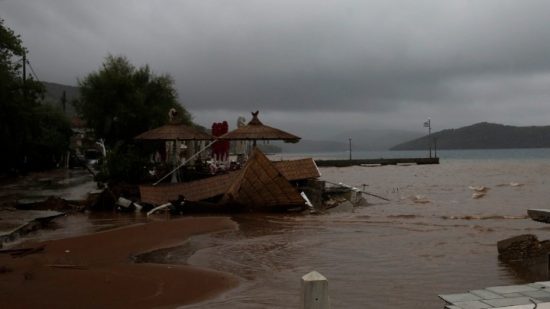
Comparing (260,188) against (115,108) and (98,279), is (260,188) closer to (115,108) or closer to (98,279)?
(98,279)

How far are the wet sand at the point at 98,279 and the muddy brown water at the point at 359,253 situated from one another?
0.52 meters

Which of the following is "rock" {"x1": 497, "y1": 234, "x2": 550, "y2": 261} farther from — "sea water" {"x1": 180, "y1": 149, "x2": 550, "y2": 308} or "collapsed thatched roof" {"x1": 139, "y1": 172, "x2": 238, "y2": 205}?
"collapsed thatched roof" {"x1": 139, "y1": 172, "x2": 238, "y2": 205}

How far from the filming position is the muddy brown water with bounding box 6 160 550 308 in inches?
305

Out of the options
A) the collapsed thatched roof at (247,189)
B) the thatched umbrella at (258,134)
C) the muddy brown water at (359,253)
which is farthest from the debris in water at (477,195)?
the collapsed thatched roof at (247,189)

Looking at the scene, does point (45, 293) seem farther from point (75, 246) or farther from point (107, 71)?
point (107, 71)

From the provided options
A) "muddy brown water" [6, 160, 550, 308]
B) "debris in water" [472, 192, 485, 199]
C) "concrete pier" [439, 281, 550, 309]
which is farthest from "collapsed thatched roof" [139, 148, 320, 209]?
"concrete pier" [439, 281, 550, 309]

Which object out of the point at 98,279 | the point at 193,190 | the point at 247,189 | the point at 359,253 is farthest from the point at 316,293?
the point at 193,190

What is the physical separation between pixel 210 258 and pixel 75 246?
302 cm

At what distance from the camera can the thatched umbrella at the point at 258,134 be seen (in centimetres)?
2000

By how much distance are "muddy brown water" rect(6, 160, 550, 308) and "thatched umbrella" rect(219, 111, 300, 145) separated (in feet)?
11.8

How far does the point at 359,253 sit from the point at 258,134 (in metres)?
9.81

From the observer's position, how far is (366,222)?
1633 centimetres

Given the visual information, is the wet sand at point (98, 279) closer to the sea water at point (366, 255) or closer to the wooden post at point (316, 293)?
the sea water at point (366, 255)

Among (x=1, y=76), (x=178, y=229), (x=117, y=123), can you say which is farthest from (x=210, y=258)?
(x=117, y=123)
